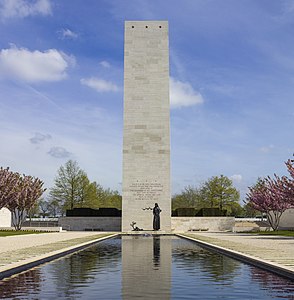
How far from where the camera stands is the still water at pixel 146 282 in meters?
8.10

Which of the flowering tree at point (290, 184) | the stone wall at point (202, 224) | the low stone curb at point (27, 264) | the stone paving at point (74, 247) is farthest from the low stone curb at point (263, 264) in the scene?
the stone wall at point (202, 224)

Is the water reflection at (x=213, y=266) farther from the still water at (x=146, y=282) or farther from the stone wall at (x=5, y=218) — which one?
the stone wall at (x=5, y=218)

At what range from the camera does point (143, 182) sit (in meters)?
46.2

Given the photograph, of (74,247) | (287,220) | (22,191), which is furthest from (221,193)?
(74,247)

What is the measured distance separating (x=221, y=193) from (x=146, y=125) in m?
25.2

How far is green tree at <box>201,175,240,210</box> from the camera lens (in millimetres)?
67938

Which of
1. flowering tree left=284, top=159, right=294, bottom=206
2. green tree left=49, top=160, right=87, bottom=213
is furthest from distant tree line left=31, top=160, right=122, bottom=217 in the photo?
flowering tree left=284, top=159, right=294, bottom=206

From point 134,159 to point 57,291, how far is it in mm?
38278

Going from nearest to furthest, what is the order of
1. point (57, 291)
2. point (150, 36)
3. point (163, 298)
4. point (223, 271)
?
point (163, 298), point (57, 291), point (223, 271), point (150, 36)

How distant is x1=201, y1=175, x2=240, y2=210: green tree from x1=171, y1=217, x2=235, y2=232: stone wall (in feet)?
58.7

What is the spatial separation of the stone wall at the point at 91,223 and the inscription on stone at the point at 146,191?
499 cm

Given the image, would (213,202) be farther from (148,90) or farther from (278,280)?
(278,280)

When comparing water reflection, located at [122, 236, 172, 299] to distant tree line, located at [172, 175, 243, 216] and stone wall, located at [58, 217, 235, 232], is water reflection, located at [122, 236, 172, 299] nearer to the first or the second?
stone wall, located at [58, 217, 235, 232]

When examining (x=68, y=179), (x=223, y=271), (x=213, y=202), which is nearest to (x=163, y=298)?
(x=223, y=271)
